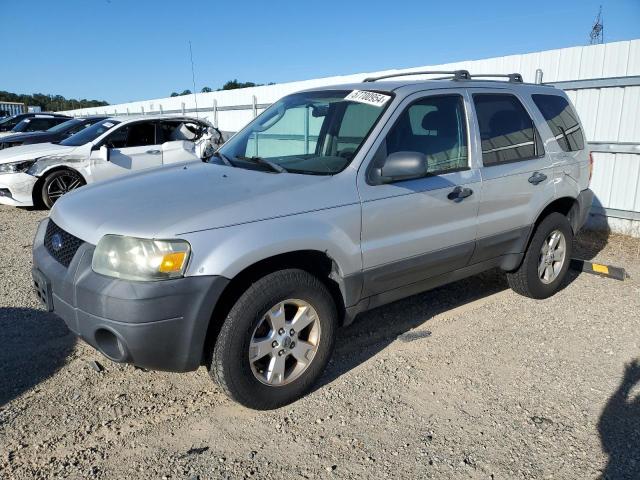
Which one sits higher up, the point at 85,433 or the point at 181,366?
the point at 181,366

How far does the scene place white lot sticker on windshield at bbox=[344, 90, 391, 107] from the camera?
360 cm

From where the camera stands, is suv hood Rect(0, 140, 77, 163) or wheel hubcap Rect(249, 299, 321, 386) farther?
suv hood Rect(0, 140, 77, 163)

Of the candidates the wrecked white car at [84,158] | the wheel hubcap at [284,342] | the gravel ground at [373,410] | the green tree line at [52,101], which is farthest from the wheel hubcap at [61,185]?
the green tree line at [52,101]

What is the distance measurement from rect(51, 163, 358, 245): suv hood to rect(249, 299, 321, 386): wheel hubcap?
1.94ft

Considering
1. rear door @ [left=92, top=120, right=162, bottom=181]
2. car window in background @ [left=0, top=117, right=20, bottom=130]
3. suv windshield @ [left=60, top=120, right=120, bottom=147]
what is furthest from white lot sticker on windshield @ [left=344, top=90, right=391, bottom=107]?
car window in background @ [left=0, top=117, right=20, bottom=130]

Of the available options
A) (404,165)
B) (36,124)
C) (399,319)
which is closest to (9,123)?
(36,124)

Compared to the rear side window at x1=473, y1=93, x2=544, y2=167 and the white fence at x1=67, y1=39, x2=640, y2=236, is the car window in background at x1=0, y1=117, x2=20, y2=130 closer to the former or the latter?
the white fence at x1=67, y1=39, x2=640, y2=236

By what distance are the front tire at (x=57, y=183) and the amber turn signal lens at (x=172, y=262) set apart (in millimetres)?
6992

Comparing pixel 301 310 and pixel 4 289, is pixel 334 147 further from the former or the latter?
pixel 4 289

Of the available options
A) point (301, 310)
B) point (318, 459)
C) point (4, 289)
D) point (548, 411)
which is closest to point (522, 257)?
point (548, 411)

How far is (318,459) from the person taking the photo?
2711mm

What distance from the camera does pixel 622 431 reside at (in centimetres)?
297

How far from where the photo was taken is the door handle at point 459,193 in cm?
374

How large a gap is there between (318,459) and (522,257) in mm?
2867
